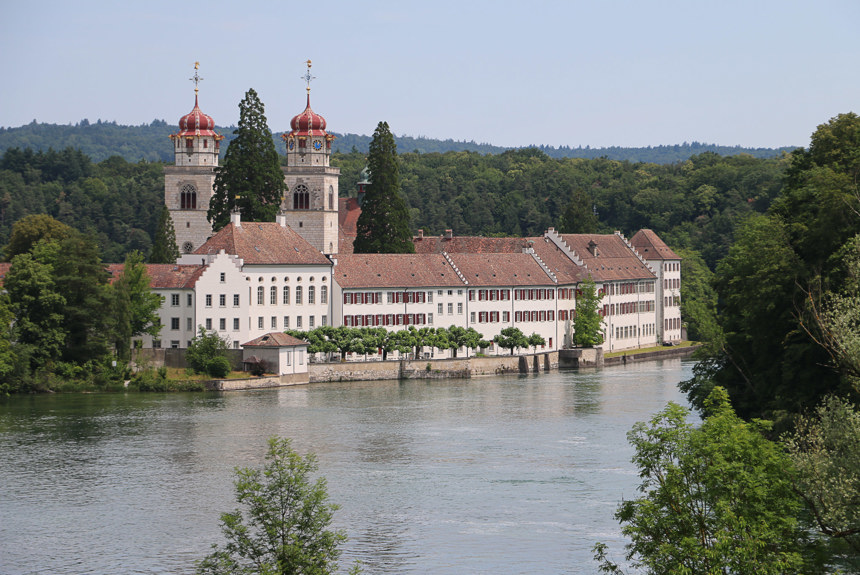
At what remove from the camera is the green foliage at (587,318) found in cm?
10969

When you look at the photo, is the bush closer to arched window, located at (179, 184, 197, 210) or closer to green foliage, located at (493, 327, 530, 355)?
green foliage, located at (493, 327, 530, 355)

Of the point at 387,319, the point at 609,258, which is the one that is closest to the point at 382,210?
the point at 387,319

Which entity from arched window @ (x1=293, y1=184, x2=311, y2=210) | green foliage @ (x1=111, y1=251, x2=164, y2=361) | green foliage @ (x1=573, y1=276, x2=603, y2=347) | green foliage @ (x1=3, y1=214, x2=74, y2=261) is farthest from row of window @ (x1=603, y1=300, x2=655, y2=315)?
green foliage @ (x1=3, y1=214, x2=74, y2=261)

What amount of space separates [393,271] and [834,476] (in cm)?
6684

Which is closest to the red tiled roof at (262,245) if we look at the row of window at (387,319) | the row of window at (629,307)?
the row of window at (387,319)

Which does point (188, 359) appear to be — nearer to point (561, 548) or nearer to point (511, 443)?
point (511, 443)

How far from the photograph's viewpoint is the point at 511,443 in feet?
217

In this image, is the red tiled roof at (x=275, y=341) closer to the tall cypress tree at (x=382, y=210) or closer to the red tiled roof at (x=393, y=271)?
the red tiled roof at (x=393, y=271)

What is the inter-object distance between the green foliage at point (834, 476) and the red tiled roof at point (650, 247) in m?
92.9

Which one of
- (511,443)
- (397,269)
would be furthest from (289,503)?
(397,269)

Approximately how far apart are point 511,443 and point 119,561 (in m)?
24.7

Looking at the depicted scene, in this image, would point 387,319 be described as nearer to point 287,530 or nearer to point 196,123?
point 196,123

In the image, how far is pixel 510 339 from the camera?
104m

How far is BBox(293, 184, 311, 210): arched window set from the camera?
121500mm
